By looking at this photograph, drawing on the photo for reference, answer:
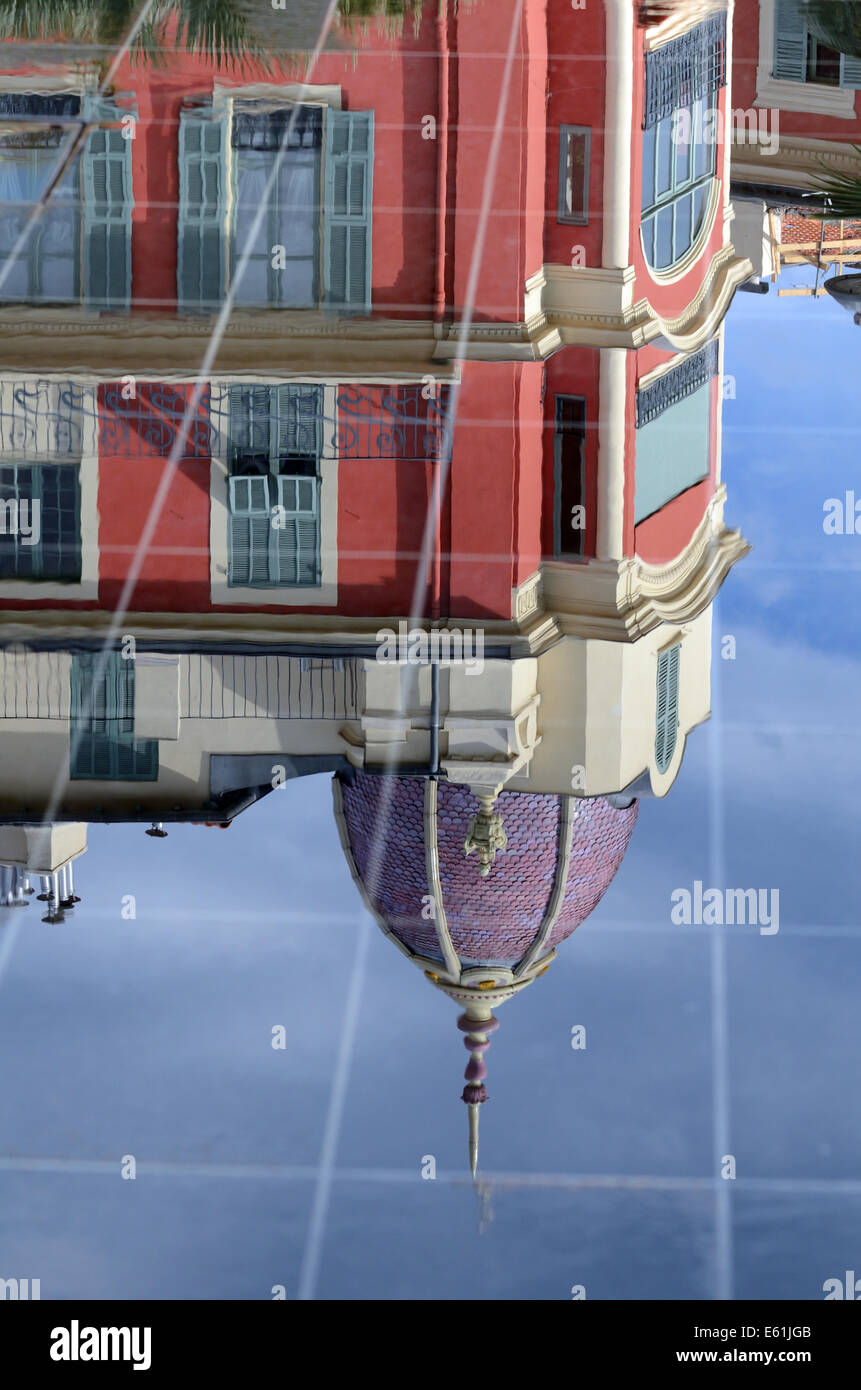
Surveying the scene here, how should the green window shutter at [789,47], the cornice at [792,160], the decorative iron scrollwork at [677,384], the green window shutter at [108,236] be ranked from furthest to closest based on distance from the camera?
the cornice at [792,160] → the green window shutter at [789,47] → the decorative iron scrollwork at [677,384] → the green window shutter at [108,236]

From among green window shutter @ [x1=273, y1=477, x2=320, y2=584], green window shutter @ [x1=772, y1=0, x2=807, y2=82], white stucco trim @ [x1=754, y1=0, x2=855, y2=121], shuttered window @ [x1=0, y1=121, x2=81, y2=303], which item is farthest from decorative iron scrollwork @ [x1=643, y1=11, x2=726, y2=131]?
shuttered window @ [x1=0, y1=121, x2=81, y2=303]

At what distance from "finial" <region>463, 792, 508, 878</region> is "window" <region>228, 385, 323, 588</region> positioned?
118 inches

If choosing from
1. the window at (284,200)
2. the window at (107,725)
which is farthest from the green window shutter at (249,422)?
the window at (107,725)

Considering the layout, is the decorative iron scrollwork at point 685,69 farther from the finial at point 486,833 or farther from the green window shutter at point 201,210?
the finial at point 486,833

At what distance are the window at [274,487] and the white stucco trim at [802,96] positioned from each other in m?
8.93

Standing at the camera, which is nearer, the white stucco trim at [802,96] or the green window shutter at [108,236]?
the green window shutter at [108,236]

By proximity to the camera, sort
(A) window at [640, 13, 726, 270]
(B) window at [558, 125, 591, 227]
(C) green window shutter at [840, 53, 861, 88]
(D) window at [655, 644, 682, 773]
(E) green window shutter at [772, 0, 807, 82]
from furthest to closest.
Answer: (C) green window shutter at [840, 53, 861, 88], (E) green window shutter at [772, 0, 807, 82], (A) window at [640, 13, 726, 270], (D) window at [655, 644, 682, 773], (B) window at [558, 125, 591, 227]

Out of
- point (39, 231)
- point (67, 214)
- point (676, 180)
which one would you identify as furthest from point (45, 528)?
point (676, 180)

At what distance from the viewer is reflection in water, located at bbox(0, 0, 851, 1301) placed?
3019 centimetres

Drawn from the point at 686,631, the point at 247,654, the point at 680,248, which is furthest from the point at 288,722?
the point at 680,248

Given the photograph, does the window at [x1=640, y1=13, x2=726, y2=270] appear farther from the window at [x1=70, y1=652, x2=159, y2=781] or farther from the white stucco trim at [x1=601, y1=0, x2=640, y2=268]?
the window at [x1=70, y1=652, x2=159, y2=781]

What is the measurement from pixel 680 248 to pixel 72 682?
8.13m

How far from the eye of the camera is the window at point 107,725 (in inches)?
1205
